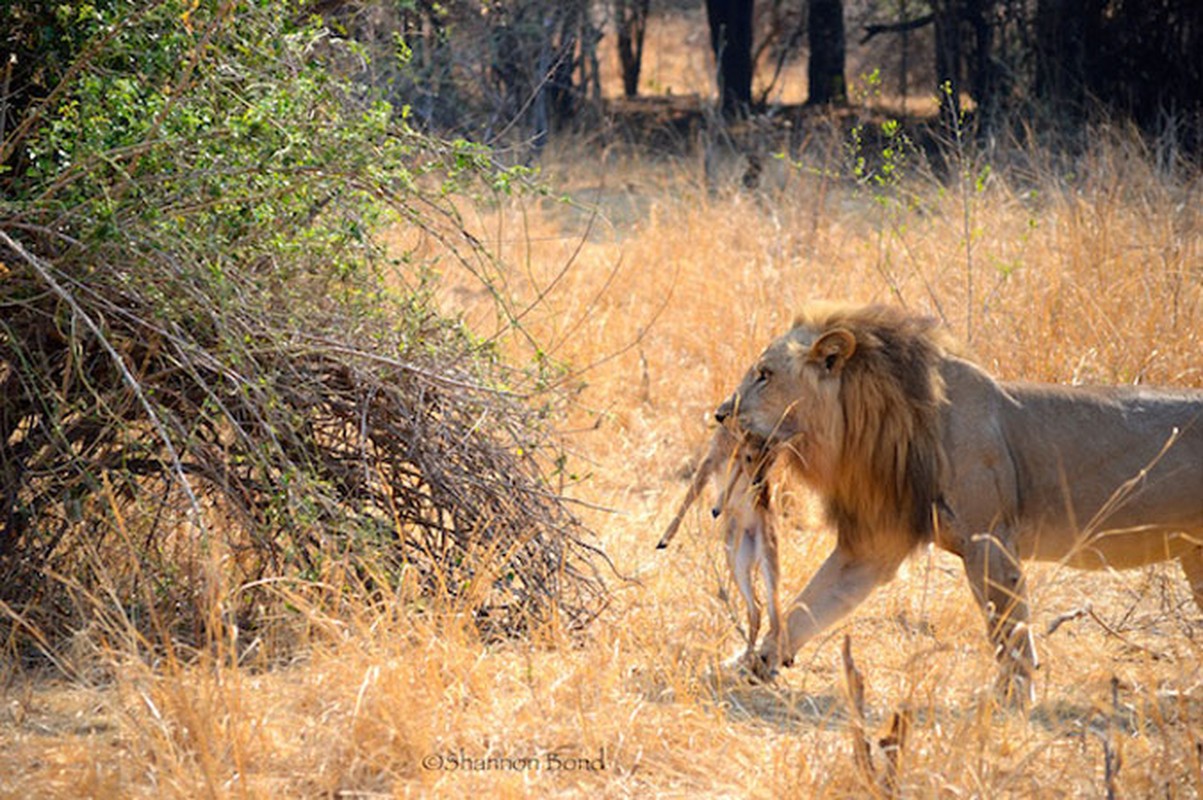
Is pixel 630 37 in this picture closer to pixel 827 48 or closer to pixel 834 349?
pixel 827 48

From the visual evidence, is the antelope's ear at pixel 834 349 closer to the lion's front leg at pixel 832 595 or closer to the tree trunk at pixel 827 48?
the lion's front leg at pixel 832 595

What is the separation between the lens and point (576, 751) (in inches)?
134

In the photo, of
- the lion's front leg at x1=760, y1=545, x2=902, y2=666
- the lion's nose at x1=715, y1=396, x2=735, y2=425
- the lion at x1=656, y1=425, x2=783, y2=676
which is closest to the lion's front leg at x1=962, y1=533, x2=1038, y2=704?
the lion's front leg at x1=760, y1=545, x2=902, y2=666

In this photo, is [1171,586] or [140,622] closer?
[140,622]

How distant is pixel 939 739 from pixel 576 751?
2.67ft

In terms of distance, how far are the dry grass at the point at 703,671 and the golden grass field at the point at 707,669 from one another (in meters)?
0.01

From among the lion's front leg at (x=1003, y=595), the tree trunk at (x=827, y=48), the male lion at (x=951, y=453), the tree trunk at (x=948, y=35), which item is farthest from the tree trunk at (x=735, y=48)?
the lion's front leg at (x=1003, y=595)

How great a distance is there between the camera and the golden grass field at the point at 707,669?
3.17 metres

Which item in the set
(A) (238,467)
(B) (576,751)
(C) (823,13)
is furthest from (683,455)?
(C) (823,13)

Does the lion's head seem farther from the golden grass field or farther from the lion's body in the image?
the golden grass field

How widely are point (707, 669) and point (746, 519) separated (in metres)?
0.45

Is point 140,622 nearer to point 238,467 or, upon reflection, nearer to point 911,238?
point 238,467

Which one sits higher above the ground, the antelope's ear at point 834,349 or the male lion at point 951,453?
the antelope's ear at point 834,349

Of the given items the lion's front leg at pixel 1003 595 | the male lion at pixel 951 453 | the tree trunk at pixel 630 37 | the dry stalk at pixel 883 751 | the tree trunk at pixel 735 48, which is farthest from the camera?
the tree trunk at pixel 630 37
